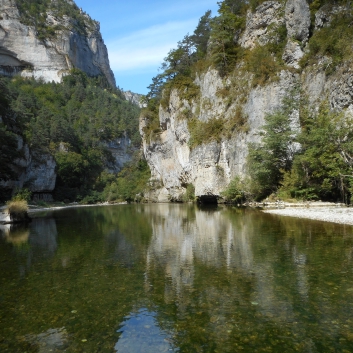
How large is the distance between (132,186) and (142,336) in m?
67.2

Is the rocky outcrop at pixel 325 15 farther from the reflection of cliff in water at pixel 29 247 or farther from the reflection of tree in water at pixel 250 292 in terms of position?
the reflection of cliff in water at pixel 29 247

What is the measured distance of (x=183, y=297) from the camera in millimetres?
7430

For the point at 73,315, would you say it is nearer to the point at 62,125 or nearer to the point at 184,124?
the point at 184,124

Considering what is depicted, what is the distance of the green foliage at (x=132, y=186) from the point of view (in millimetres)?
69875

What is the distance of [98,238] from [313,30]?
33975mm

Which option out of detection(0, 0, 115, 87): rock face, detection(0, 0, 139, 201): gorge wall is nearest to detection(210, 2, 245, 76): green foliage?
detection(0, 0, 139, 201): gorge wall

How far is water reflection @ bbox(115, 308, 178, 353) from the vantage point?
5273 millimetres

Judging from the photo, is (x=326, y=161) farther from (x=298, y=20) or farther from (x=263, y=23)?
(x=263, y=23)

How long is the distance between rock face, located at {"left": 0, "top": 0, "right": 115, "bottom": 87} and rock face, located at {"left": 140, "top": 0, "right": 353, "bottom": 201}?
8435 cm

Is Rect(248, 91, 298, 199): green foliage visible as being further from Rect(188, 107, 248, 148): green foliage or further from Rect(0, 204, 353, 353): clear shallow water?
Rect(0, 204, 353, 353): clear shallow water

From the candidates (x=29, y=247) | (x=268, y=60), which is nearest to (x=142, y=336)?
(x=29, y=247)

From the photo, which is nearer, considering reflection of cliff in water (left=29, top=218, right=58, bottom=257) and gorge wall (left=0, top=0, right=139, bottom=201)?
reflection of cliff in water (left=29, top=218, right=58, bottom=257)

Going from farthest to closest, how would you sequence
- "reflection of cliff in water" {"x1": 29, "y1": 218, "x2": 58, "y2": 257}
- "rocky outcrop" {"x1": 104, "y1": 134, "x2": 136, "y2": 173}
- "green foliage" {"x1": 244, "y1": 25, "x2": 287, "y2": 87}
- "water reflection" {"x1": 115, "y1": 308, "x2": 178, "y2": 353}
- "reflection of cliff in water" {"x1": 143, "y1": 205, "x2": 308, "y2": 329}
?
"rocky outcrop" {"x1": 104, "y1": 134, "x2": 136, "y2": 173}
"green foliage" {"x1": 244, "y1": 25, "x2": 287, "y2": 87}
"reflection of cliff in water" {"x1": 29, "y1": 218, "x2": 58, "y2": 257}
"reflection of cliff in water" {"x1": 143, "y1": 205, "x2": 308, "y2": 329}
"water reflection" {"x1": 115, "y1": 308, "x2": 178, "y2": 353}

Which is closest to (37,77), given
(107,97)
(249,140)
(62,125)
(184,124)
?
(107,97)
